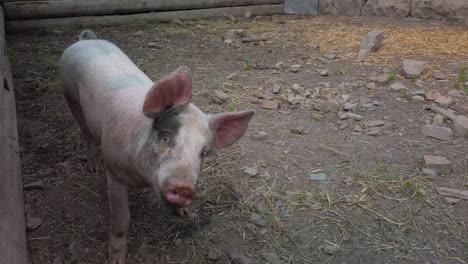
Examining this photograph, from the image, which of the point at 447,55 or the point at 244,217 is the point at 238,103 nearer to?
the point at 244,217

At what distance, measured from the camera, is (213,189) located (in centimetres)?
314

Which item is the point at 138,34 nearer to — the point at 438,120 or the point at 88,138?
the point at 88,138

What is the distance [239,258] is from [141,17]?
211 inches

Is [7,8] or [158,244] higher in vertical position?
[7,8]

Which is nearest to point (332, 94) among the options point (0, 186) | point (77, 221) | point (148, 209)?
point (148, 209)

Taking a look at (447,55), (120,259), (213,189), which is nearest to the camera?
(120,259)

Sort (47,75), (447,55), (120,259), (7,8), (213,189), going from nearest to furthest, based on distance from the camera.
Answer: (120,259) → (213,189) → (47,75) → (447,55) → (7,8)

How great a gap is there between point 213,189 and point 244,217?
1.16ft

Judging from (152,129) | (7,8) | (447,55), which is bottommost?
(447,55)

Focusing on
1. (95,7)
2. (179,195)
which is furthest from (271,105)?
(95,7)

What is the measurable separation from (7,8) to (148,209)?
474 cm

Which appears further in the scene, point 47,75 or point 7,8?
point 7,8

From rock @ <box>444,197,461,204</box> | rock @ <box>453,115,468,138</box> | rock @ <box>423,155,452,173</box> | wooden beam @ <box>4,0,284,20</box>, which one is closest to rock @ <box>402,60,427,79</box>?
rock @ <box>453,115,468,138</box>

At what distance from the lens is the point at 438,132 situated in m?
3.77
